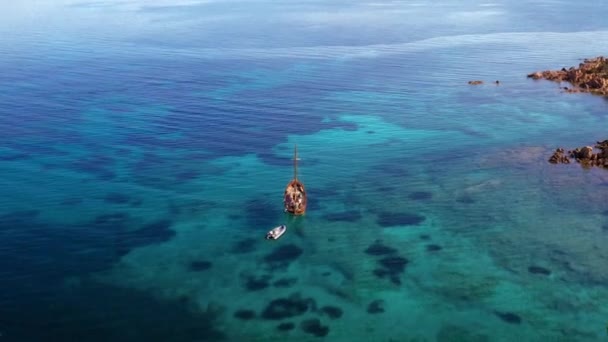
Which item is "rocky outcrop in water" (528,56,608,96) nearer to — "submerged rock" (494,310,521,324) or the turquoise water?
the turquoise water

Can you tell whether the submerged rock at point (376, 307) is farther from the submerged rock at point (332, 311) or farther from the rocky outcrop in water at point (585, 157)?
the rocky outcrop in water at point (585, 157)

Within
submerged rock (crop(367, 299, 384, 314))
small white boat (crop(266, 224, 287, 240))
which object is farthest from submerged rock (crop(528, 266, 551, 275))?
small white boat (crop(266, 224, 287, 240))

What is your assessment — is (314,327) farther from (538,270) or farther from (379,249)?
(538,270)

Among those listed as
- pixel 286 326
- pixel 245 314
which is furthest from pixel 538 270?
pixel 245 314

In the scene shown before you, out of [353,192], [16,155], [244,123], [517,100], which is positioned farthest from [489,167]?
[16,155]

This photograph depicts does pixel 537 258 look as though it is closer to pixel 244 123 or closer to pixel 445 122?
pixel 445 122

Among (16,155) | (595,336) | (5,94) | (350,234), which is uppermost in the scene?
(5,94)
